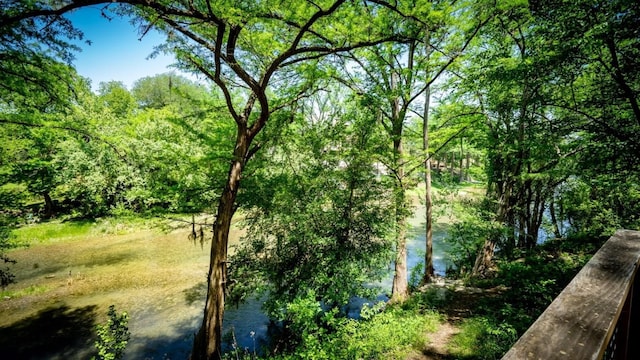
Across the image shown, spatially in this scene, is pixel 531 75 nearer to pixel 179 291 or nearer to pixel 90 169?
pixel 179 291

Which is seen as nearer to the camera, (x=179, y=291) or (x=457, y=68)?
(x=457, y=68)

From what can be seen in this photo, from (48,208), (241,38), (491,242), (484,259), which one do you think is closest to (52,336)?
(241,38)

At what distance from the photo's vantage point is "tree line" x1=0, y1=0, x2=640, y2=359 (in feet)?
17.7

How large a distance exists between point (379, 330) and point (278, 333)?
186 inches

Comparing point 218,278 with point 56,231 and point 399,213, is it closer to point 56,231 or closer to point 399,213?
point 399,213

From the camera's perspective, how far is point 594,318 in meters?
1.03

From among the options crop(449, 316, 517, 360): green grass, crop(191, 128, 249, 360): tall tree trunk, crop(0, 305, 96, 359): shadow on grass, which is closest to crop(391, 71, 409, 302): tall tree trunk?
crop(449, 316, 517, 360): green grass

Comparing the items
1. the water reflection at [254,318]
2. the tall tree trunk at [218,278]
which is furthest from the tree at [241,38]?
the water reflection at [254,318]

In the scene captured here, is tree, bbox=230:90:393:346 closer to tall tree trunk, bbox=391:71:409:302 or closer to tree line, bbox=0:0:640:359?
tree line, bbox=0:0:640:359

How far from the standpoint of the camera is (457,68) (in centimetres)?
887

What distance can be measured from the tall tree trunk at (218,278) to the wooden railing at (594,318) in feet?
22.2

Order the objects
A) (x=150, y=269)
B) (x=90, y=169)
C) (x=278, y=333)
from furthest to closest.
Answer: (x=90, y=169) < (x=150, y=269) < (x=278, y=333)

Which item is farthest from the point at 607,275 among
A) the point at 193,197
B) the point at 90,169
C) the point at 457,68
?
the point at 90,169

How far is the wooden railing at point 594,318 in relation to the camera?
858mm
